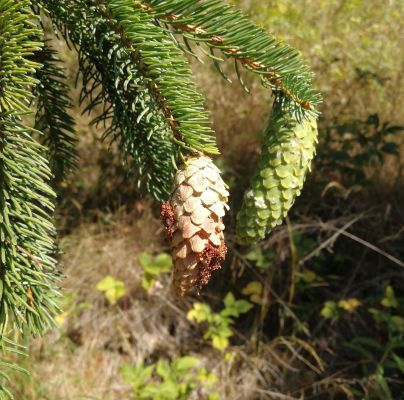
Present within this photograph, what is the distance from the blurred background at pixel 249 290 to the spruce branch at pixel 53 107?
3.49ft

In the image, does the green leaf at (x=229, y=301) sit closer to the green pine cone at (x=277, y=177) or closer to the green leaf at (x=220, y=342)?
the green leaf at (x=220, y=342)

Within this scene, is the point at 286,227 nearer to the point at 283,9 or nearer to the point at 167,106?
the point at 283,9

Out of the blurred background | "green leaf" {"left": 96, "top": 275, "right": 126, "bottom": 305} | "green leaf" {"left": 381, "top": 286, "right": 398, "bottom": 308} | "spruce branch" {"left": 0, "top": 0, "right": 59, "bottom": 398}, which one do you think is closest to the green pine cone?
"spruce branch" {"left": 0, "top": 0, "right": 59, "bottom": 398}

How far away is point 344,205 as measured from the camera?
2.07m

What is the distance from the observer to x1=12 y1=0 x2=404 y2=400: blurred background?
1.79 meters

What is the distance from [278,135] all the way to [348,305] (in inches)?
58.5

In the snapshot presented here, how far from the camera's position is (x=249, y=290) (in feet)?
6.33

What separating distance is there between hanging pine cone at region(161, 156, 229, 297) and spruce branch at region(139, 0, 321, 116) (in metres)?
0.12

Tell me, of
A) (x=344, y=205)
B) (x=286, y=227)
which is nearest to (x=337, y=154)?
(x=344, y=205)

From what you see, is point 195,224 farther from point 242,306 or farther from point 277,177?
point 242,306

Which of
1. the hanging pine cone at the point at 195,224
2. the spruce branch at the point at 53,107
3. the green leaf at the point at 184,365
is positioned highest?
the spruce branch at the point at 53,107

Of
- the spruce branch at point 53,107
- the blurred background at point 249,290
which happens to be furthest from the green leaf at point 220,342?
the spruce branch at point 53,107

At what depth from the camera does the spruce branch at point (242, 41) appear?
1.57 feet

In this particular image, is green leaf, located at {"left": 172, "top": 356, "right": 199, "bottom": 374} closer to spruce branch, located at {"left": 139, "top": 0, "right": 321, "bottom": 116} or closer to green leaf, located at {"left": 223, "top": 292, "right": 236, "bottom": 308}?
green leaf, located at {"left": 223, "top": 292, "right": 236, "bottom": 308}
